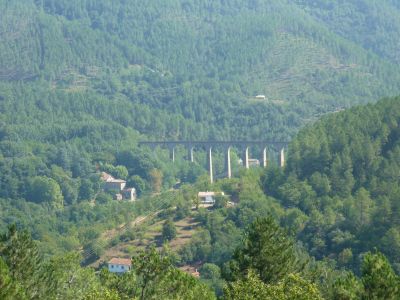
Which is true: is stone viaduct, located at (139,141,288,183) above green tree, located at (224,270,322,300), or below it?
above

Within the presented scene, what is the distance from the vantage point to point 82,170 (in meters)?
119

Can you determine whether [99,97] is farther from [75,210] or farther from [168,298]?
[168,298]

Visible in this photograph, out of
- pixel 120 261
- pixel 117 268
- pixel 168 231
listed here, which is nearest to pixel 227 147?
pixel 168 231

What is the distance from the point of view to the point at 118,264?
7012 cm

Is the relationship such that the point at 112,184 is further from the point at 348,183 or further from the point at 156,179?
the point at 348,183

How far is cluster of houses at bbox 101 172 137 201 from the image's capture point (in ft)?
376

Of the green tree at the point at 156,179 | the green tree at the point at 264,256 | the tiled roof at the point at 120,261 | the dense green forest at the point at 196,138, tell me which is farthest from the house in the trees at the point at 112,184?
the green tree at the point at 264,256

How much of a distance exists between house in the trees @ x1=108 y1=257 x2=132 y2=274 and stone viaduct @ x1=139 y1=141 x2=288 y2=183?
42852mm

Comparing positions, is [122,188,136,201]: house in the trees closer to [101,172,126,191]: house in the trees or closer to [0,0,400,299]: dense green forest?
[101,172,126,191]: house in the trees

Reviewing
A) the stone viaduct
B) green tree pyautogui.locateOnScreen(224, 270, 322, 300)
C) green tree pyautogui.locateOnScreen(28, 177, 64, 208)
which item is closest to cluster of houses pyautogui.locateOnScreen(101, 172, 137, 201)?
green tree pyautogui.locateOnScreen(28, 177, 64, 208)

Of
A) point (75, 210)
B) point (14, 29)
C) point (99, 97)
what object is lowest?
point (75, 210)

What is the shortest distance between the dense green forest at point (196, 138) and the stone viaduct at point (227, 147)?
1346 mm

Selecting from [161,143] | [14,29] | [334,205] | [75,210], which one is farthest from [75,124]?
[334,205]

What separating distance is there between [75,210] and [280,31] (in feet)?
242
